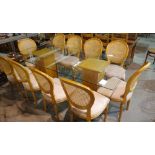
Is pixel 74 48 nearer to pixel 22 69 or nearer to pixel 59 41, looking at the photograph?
pixel 59 41

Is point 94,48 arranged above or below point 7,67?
above

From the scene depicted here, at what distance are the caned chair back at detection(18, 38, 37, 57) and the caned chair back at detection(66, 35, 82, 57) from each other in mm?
742

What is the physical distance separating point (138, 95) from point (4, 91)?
8.18ft

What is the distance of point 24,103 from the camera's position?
93.5 inches

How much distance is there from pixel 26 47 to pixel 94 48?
148 centimetres

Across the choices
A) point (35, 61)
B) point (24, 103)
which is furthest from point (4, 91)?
point (35, 61)

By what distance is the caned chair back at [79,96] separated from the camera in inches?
48.4

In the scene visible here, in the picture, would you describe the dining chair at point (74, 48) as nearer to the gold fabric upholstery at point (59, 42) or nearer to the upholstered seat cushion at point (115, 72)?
the gold fabric upholstery at point (59, 42)

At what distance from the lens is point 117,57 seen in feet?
8.07

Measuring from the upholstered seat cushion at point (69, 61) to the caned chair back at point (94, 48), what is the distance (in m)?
0.28

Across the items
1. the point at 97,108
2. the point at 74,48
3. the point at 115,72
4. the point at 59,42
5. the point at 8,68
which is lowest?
the point at 97,108

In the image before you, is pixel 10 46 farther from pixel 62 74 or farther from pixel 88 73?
pixel 88 73

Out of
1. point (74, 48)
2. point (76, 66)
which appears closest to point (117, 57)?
point (76, 66)
